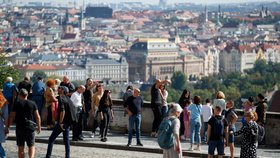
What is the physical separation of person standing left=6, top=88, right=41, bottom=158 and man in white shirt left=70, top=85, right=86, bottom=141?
2.14 metres

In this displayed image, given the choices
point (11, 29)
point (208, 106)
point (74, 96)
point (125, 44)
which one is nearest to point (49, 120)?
point (74, 96)

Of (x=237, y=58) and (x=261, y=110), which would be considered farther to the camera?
(x=237, y=58)

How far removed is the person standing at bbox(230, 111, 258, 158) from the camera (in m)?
9.84

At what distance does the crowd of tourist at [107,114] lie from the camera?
32.4 feet

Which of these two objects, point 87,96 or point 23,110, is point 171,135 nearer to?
point 23,110

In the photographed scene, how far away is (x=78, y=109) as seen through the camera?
12367 millimetres

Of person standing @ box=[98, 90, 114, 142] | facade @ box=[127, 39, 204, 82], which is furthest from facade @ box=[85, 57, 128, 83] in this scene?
person standing @ box=[98, 90, 114, 142]

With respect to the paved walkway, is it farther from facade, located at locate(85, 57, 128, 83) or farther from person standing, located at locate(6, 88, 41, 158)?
facade, located at locate(85, 57, 128, 83)

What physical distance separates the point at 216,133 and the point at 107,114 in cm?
252

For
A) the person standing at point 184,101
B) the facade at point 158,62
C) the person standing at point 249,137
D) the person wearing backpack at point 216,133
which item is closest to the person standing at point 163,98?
the person standing at point 184,101

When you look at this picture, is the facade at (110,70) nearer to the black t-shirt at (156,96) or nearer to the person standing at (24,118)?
the black t-shirt at (156,96)

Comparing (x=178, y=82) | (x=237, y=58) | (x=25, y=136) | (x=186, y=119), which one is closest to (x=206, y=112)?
(x=186, y=119)

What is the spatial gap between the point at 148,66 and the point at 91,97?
11969 cm

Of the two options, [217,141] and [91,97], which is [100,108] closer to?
[91,97]
